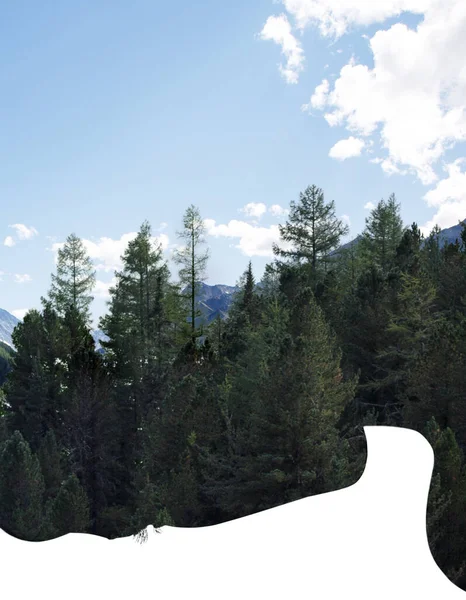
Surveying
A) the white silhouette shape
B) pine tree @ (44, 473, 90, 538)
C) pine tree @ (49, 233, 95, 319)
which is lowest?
pine tree @ (44, 473, 90, 538)

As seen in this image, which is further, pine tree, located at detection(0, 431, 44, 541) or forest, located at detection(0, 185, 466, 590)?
pine tree, located at detection(0, 431, 44, 541)

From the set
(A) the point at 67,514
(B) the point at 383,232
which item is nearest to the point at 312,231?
(B) the point at 383,232

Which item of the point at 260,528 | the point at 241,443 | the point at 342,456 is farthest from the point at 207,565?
the point at 241,443

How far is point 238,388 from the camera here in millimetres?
14938

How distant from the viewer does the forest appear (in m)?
11.1

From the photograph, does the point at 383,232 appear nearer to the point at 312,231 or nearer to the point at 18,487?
the point at 312,231

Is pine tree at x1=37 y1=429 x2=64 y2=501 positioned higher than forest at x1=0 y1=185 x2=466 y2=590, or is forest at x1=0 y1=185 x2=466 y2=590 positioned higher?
forest at x1=0 y1=185 x2=466 y2=590

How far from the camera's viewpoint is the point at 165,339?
2383 centimetres

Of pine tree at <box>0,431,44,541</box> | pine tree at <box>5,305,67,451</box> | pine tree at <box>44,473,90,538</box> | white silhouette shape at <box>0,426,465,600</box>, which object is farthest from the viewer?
pine tree at <box>5,305,67,451</box>

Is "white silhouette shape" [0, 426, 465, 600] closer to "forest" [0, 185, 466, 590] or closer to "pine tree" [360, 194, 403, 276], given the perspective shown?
"forest" [0, 185, 466, 590]

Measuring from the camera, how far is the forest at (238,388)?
436 inches

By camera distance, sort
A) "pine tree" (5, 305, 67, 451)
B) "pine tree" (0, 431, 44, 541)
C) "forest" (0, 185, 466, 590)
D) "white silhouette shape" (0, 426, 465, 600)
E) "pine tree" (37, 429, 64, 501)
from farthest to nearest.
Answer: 1. "pine tree" (5, 305, 67, 451)
2. "pine tree" (37, 429, 64, 501)
3. "pine tree" (0, 431, 44, 541)
4. "forest" (0, 185, 466, 590)
5. "white silhouette shape" (0, 426, 465, 600)

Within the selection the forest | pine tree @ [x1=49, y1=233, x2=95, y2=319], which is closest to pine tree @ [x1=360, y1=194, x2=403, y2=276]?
the forest

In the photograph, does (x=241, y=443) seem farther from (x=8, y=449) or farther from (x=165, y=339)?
(x=165, y=339)
